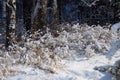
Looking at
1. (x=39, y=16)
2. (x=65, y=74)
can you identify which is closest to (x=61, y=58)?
(x=65, y=74)

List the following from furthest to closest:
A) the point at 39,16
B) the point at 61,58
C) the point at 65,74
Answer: the point at 39,16 < the point at 61,58 < the point at 65,74

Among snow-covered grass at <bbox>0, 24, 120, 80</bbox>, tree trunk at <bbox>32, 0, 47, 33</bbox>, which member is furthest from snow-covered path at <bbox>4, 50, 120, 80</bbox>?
tree trunk at <bbox>32, 0, 47, 33</bbox>

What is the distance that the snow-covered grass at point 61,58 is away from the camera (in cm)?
854

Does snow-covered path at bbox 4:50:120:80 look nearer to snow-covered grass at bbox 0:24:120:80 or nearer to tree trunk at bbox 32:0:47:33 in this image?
snow-covered grass at bbox 0:24:120:80

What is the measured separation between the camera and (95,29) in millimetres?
13148

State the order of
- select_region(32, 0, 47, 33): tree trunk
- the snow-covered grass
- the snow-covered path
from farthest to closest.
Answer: select_region(32, 0, 47, 33): tree trunk, the snow-covered grass, the snow-covered path

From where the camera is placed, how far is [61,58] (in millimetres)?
9938

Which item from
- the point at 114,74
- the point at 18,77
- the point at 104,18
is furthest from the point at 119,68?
the point at 104,18

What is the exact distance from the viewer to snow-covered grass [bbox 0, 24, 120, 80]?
28.0 feet

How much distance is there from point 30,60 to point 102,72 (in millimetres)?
1907

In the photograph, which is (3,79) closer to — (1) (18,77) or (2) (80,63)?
(1) (18,77)

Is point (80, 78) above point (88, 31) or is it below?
below

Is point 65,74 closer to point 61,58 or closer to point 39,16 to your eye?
point 61,58

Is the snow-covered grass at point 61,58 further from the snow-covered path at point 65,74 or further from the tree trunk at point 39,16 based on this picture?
the tree trunk at point 39,16
